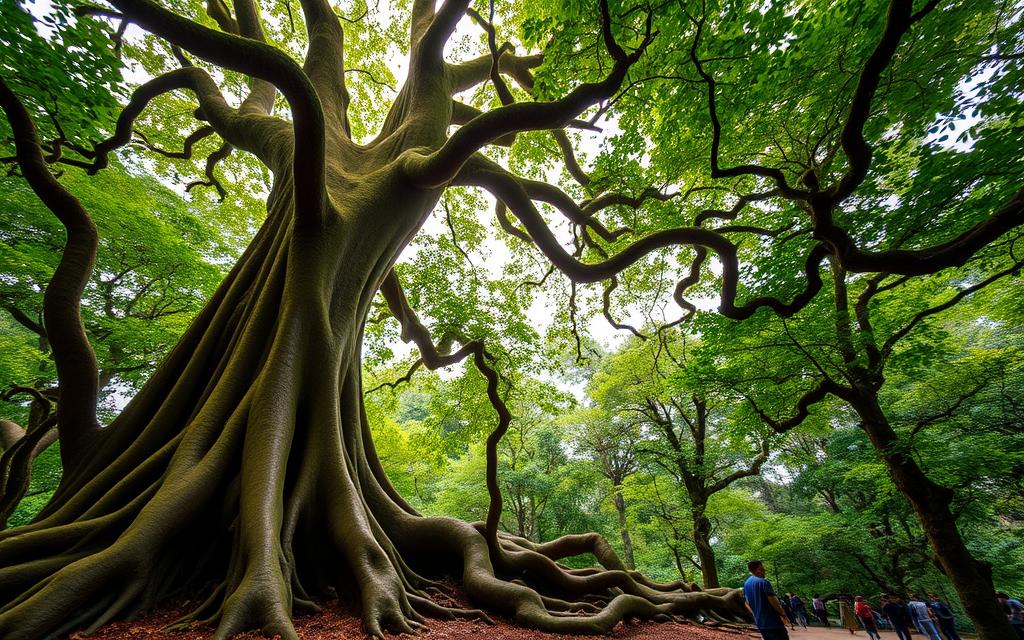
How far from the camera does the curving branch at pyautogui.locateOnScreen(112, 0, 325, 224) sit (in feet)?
6.71

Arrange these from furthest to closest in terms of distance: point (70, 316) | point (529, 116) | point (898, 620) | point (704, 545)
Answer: point (704, 545) < point (898, 620) < point (70, 316) < point (529, 116)

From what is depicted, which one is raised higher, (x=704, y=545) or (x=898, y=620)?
(x=704, y=545)

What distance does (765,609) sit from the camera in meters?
3.12

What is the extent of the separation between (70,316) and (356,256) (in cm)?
237

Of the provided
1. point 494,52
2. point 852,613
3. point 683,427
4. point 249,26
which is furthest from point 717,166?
point 852,613

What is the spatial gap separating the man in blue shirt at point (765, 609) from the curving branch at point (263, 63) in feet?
15.4

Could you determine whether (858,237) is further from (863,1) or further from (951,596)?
(951,596)

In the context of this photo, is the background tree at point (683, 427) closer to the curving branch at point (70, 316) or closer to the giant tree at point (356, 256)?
the giant tree at point (356, 256)

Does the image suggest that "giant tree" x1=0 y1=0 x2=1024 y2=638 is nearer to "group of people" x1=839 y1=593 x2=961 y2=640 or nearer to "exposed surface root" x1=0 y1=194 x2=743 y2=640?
"exposed surface root" x1=0 y1=194 x2=743 y2=640

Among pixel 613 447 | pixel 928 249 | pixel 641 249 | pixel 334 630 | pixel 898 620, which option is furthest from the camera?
pixel 613 447

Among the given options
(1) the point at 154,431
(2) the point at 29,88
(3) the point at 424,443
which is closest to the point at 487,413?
(3) the point at 424,443

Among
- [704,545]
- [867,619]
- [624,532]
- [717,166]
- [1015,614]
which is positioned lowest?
[867,619]

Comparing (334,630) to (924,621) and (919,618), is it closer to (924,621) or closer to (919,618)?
(924,621)

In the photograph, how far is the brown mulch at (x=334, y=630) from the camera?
196 centimetres
